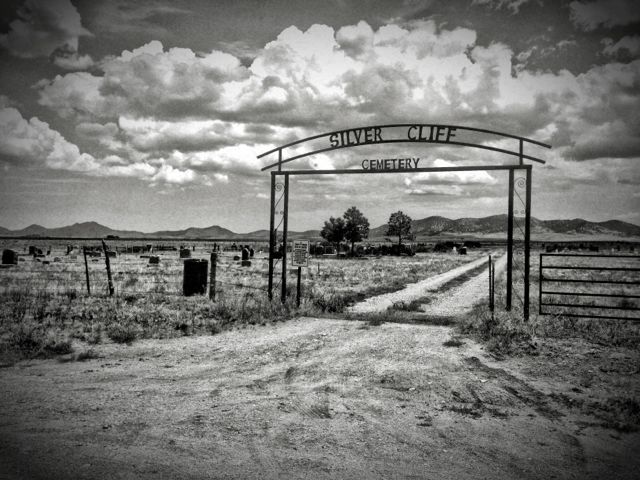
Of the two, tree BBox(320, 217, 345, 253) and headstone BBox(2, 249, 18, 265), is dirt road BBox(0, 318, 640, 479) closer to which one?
headstone BBox(2, 249, 18, 265)

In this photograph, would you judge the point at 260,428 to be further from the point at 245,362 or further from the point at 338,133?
the point at 338,133

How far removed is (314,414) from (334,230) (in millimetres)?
68656

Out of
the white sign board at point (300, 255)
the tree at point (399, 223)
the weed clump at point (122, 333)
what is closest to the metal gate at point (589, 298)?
the white sign board at point (300, 255)

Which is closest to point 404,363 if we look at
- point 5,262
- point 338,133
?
point 338,133

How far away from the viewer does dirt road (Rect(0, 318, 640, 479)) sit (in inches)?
157

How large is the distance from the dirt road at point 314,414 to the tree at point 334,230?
65082 millimetres

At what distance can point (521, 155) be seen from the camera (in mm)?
10883

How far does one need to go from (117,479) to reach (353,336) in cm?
639

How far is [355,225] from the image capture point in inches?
2886

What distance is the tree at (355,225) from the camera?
72.9 m

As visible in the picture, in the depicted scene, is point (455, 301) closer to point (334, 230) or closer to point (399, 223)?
point (334, 230)

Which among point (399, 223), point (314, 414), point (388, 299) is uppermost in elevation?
point (399, 223)

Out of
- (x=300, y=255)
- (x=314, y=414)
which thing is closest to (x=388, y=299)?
(x=300, y=255)

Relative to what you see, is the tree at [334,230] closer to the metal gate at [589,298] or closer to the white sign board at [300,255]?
the metal gate at [589,298]
